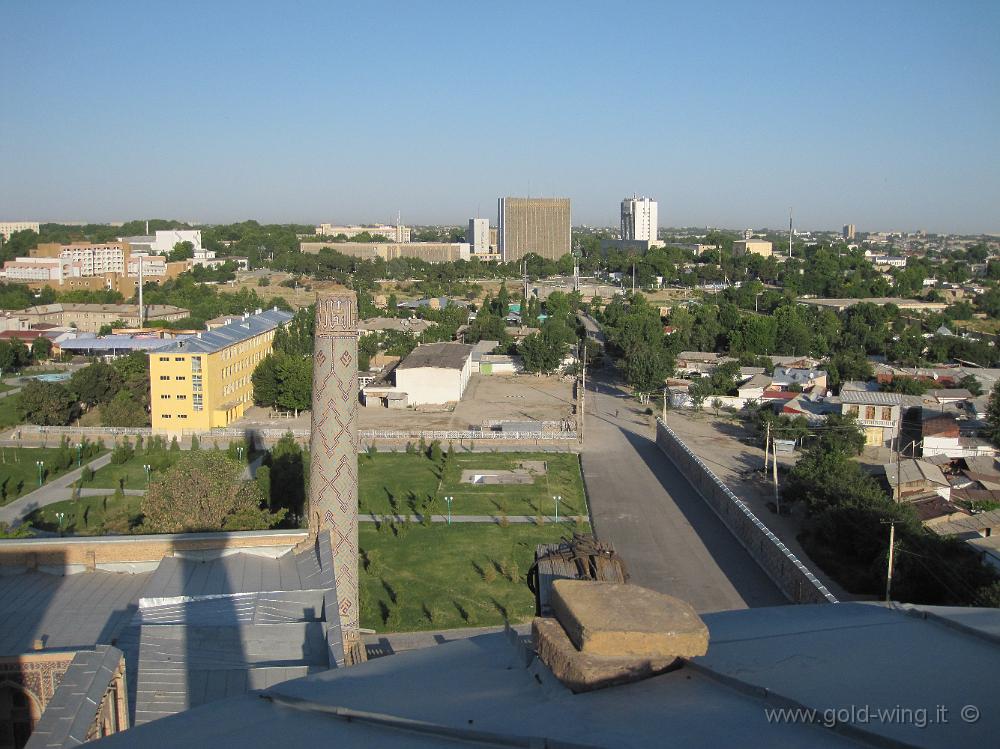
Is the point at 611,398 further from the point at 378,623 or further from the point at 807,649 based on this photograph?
the point at 807,649

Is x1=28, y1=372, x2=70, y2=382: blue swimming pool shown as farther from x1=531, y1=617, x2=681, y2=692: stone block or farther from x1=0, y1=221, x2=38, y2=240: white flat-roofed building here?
x1=0, y1=221, x2=38, y2=240: white flat-roofed building

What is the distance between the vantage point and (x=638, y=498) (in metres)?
16.8

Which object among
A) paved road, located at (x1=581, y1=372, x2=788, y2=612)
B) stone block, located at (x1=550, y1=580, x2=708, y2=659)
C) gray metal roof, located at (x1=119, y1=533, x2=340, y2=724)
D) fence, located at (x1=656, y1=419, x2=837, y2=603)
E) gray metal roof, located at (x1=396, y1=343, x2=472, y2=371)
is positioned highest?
stone block, located at (x1=550, y1=580, x2=708, y2=659)

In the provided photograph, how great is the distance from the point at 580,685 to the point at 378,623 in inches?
368

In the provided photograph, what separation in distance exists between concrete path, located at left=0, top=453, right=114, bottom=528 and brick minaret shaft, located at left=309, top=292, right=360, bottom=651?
8478mm

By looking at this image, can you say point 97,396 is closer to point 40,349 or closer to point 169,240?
point 40,349

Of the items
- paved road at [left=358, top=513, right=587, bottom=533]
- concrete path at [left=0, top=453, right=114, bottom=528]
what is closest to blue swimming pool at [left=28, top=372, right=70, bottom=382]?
concrete path at [left=0, top=453, right=114, bottom=528]

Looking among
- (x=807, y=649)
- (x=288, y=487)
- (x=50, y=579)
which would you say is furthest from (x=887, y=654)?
(x=288, y=487)

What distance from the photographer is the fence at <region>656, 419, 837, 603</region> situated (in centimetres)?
1102

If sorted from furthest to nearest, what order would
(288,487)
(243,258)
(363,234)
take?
(363,234), (243,258), (288,487)

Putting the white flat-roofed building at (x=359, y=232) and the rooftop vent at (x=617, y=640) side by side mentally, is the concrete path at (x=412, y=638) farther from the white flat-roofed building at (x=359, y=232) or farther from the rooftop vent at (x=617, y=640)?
the white flat-roofed building at (x=359, y=232)

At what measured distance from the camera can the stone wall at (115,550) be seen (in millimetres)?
8562

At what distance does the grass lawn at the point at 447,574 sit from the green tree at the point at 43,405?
41.2ft

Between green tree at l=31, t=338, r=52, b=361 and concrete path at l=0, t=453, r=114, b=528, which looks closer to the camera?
concrete path at l=0, t=453, r=114, b=528
